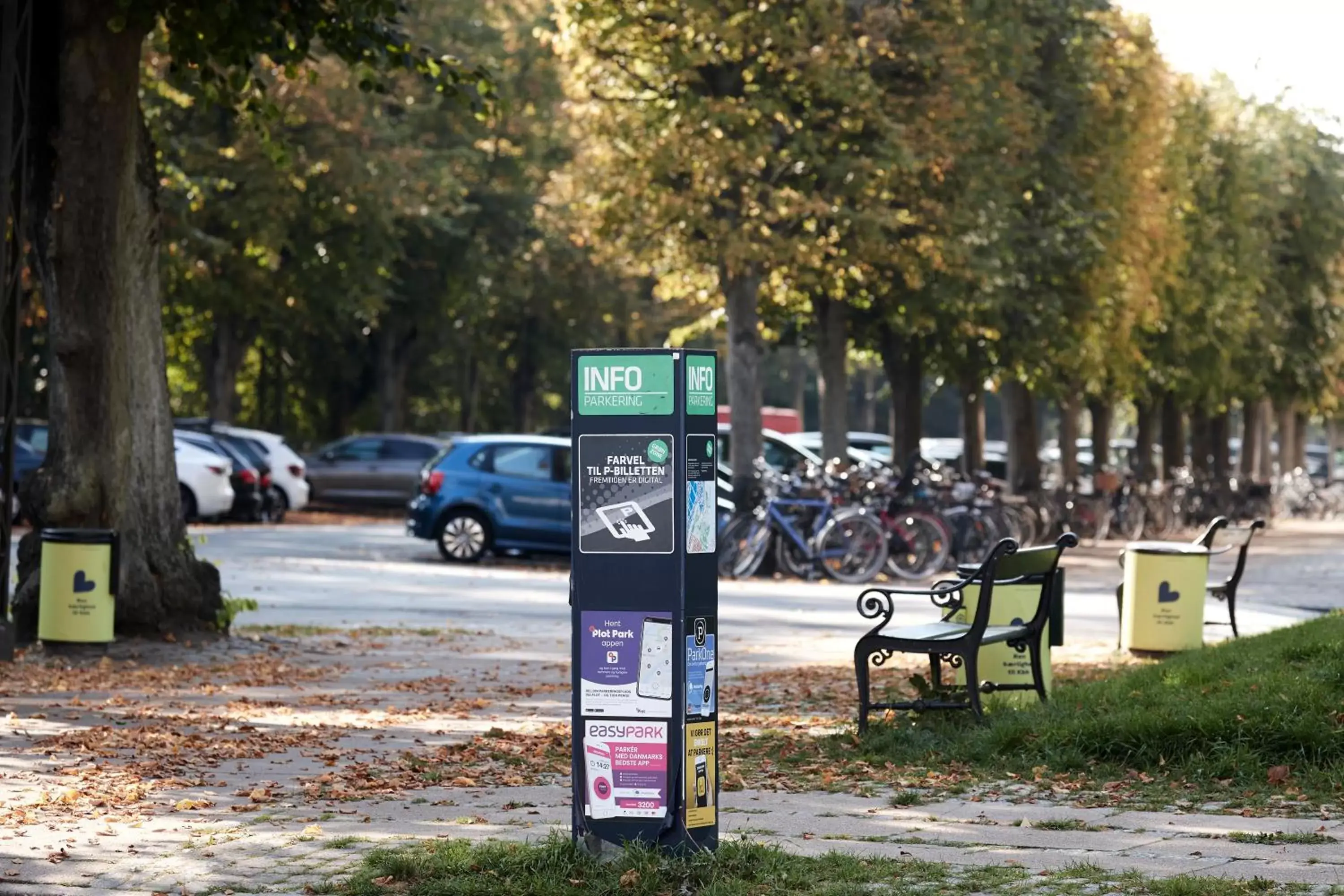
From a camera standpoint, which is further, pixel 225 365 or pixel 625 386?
pixel 225 365

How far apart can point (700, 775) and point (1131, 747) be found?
3.23 m

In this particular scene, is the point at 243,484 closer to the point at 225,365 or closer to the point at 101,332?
the point at 225,365

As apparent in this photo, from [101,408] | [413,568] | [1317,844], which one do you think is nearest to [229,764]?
[1317,844]

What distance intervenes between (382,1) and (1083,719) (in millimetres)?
8061

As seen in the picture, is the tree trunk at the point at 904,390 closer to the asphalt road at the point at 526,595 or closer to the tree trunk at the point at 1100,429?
the asphalt road at the point at 526,595

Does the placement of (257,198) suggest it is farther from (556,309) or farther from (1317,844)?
(1317,844)

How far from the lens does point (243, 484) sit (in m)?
34.9

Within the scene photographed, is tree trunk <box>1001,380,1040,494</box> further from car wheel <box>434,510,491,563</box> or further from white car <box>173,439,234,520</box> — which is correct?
white car <box>173,439,234,520</box>

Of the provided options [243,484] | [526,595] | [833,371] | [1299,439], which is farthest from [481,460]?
[1299,439]

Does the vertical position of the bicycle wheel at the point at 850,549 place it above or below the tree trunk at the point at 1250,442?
below

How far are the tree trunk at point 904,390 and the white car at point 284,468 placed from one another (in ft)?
34.0

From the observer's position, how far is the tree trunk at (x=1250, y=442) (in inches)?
2243

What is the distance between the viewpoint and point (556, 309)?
52.8 metres

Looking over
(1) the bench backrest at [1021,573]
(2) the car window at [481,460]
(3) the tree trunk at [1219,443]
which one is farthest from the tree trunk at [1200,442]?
(1) the bench backrest at [1021,573]
